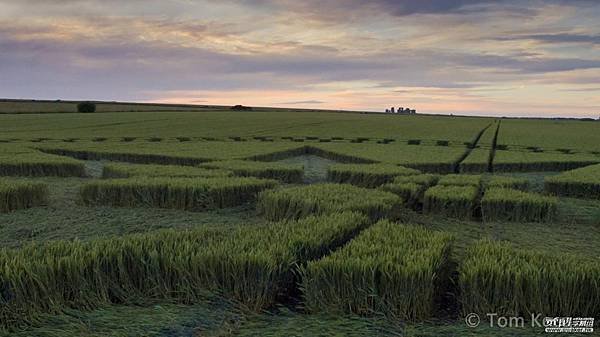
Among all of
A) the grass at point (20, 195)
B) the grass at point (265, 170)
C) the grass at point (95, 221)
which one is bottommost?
the grass at point (95, 221)

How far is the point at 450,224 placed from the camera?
8492mm

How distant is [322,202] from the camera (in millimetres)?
7715

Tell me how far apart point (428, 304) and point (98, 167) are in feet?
45.7

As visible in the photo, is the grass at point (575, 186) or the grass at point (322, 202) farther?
the grass at point (575, 186)

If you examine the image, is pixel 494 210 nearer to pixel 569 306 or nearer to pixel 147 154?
pixel 569 306

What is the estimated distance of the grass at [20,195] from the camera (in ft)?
28.8

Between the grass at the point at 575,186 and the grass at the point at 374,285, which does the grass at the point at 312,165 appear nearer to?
the grass at the point at 575,186

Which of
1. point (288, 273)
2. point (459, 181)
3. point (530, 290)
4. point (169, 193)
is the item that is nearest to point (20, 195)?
point (169, 193)

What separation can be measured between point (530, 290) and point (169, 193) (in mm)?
6564

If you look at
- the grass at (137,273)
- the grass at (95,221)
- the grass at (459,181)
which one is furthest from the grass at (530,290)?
the grass at (459,181)

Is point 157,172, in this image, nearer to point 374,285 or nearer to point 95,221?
point 95,221

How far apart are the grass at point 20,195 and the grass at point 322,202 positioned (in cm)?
402

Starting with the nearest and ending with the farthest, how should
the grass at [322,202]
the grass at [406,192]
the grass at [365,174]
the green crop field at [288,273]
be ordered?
the green crop field at [288,273] → the grass at [322,202] → the grass at [406,192] → the grass at [365,174]

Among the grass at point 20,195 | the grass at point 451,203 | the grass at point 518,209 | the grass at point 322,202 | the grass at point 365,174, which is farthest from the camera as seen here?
the grass at point 365,174
